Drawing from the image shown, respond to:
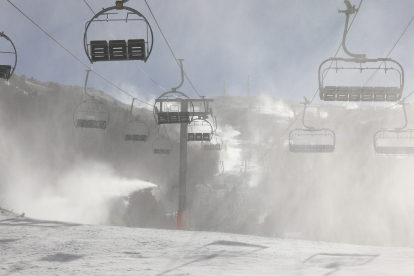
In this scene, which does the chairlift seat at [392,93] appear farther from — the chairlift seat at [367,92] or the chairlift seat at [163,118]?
the chairlift seat at [163,118]

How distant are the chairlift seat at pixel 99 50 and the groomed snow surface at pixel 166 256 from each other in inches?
131

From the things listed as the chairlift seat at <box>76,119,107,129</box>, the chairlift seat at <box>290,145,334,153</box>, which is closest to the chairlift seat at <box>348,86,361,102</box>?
the chairlift seat at <box>290,145,334,153</box>

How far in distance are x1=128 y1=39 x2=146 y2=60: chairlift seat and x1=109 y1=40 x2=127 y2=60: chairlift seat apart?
0.08 metres

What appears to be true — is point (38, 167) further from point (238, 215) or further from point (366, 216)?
point (366, 216)

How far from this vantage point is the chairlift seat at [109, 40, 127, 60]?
5422mm

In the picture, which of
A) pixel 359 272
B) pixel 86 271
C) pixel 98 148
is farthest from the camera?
pixel 98 148

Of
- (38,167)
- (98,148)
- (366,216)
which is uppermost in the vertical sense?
(98,148)

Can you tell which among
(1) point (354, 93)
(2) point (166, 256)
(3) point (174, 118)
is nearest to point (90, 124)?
(3) point (174, 118)

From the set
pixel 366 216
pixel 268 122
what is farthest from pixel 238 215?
pixel 268 122

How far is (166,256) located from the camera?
7.01 m

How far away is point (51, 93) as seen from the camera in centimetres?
6544

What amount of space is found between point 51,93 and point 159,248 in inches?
2551

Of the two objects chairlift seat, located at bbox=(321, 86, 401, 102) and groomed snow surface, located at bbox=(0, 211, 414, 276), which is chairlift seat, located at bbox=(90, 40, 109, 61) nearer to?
groomed snow surface, located at bbox=(0, 211, 414, 276)

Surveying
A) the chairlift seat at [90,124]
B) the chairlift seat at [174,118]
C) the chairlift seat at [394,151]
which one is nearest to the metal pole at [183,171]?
the chairlift seat at [90,124]
